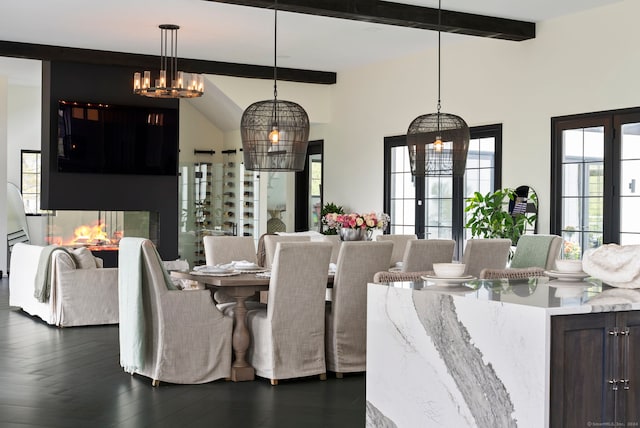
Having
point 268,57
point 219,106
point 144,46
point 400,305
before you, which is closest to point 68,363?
point 400,305

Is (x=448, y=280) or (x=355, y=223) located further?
(x=355, y=223)

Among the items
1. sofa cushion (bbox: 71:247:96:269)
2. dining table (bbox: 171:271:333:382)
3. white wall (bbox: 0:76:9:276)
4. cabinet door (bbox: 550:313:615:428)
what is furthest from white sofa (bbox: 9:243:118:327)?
cabinet door (bbox: 550:313:615:428)

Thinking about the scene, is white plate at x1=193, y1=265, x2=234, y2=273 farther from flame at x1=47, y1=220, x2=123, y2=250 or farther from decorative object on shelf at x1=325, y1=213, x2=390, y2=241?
flame at x1=47, y1=220, x2=123, y2=250

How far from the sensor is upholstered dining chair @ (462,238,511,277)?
6688 millimetres

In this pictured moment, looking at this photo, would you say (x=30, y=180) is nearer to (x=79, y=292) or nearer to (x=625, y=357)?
(x=79, y=292)

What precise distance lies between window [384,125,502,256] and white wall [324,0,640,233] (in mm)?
169

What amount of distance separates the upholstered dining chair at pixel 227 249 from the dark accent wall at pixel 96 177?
4095mm

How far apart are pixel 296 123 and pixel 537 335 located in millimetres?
3486

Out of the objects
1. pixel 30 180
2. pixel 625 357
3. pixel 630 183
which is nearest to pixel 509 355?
pixel 625 357

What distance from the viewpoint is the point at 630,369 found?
3320mm

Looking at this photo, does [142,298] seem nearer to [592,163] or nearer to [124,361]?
[124,361]

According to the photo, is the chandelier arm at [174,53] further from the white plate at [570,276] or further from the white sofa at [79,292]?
the white plate at [570,276]

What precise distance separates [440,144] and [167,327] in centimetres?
281

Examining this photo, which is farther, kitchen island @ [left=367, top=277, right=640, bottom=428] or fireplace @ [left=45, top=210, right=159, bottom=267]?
fireplace @ [left=45, top=210, right=159, bottom=267]
